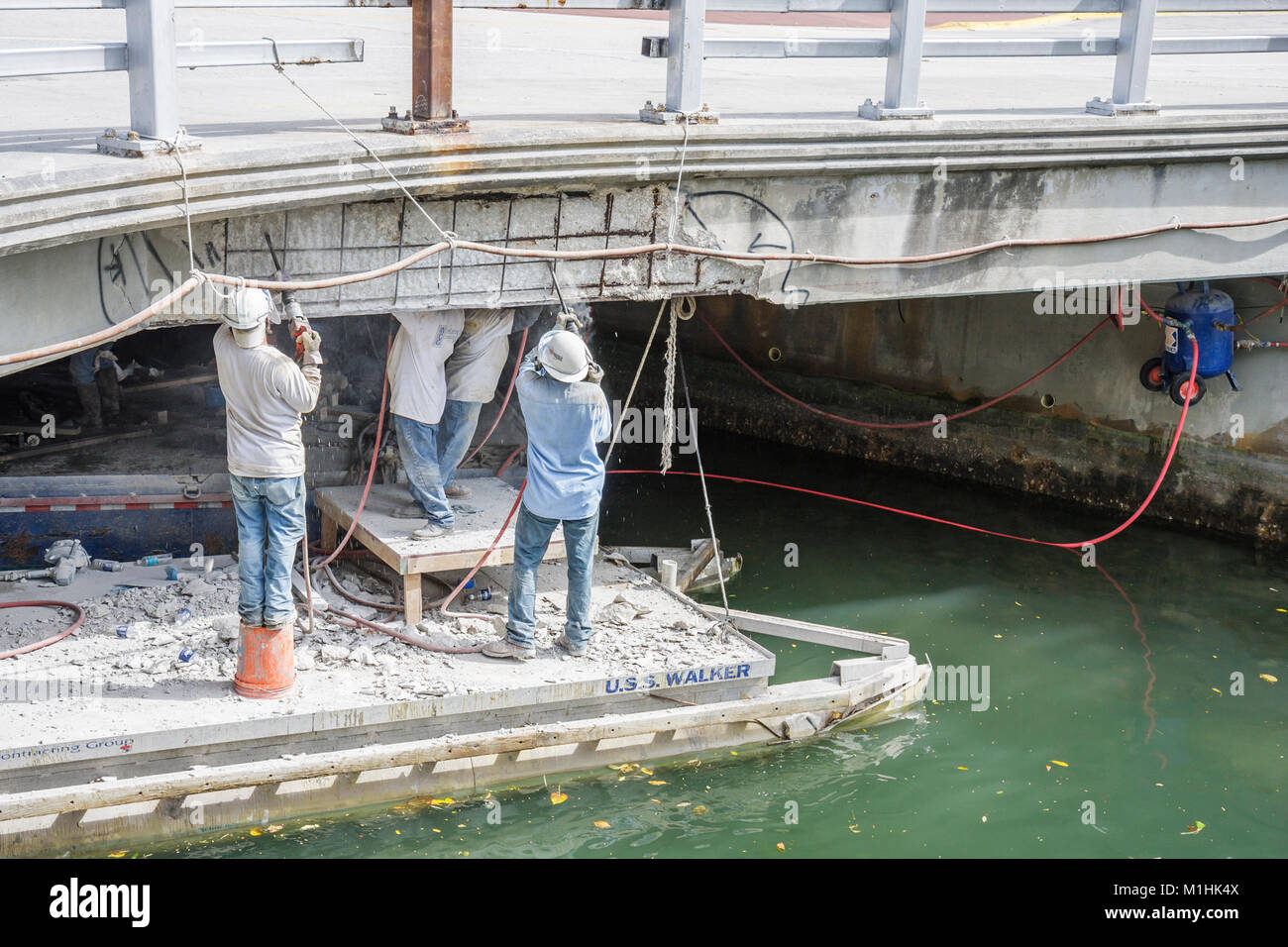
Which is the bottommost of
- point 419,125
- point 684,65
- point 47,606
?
point 47,606

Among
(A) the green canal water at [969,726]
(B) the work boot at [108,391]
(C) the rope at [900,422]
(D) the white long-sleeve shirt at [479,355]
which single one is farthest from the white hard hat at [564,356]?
(C) the rope at [900,422]

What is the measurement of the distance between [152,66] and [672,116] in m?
2.84

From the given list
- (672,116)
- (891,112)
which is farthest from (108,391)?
(891,112)

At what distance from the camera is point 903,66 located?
8016 mm

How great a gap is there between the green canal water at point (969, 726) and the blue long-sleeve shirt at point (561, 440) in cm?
154

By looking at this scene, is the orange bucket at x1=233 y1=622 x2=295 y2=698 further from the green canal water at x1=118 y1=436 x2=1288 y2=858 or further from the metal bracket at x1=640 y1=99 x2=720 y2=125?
the metal bracket at x1=640 y1=99 x2=720 y2=125

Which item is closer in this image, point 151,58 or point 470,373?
point 151,58

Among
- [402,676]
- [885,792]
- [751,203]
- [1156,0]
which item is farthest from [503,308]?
[1156,0]

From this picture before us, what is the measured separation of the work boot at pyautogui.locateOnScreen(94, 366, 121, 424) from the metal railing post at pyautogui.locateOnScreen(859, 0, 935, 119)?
6067mm

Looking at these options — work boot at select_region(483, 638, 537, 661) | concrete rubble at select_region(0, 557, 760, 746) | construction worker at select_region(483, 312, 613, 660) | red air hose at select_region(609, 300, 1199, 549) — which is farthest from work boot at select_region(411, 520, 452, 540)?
red air hose at select_region(609, 300, 1199, 549)

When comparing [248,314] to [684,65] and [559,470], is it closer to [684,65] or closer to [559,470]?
[559,470]

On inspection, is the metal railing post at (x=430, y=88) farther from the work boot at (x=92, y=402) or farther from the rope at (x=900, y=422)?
the rope at (x=900, y=422)

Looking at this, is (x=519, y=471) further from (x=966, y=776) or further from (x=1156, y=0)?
(x=1156, y=0)

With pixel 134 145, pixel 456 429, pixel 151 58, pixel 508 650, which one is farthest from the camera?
pixel 456 429
